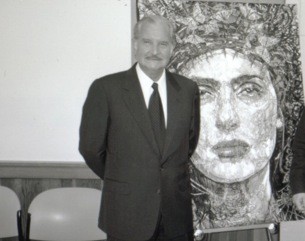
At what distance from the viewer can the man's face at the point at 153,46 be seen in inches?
78.4

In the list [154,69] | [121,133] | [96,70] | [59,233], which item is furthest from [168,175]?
[96,70]

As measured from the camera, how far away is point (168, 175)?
1979 millimetres

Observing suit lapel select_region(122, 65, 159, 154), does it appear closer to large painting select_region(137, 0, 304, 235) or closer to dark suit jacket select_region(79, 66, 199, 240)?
dark suit jacket select_region(79, 66, 199, 240)

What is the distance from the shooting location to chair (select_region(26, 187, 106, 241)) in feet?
7.41

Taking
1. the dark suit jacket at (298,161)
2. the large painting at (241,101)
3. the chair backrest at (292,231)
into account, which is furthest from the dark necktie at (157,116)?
the chair backrest at (292,231)

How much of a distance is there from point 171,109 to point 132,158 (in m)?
0.30

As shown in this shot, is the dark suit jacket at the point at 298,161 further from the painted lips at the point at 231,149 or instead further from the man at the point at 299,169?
the painted lips at the point at 231,149

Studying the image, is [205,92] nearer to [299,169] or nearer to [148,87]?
[148,87]

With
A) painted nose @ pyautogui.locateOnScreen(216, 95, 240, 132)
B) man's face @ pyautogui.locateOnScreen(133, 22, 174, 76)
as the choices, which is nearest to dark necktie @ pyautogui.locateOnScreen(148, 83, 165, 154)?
man's face @ pyautogui.locateOnScreen(133, 22, 174, 76)

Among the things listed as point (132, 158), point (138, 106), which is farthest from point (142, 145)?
point (138, 106)

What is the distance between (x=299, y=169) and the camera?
2281 mm

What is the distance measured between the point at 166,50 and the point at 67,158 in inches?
39.7

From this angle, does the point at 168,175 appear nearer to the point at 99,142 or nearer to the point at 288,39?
the point at 99,142

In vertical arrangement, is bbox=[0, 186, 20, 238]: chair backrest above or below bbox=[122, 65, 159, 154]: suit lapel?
below
